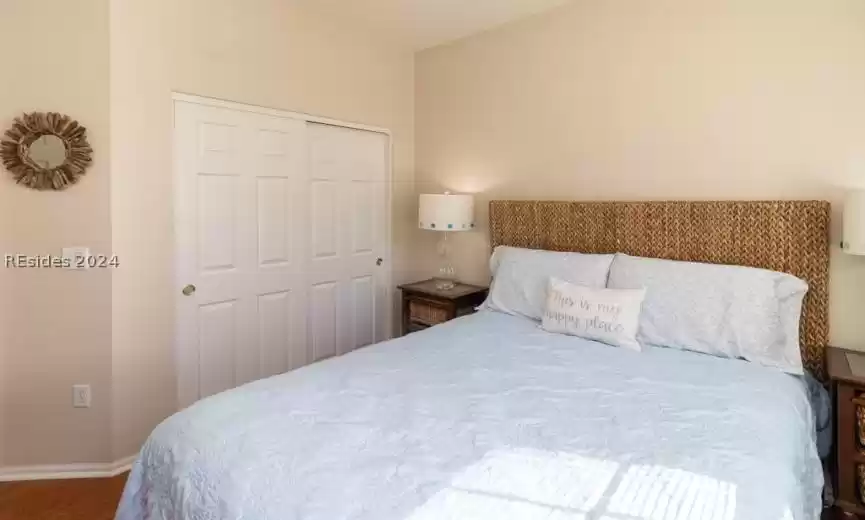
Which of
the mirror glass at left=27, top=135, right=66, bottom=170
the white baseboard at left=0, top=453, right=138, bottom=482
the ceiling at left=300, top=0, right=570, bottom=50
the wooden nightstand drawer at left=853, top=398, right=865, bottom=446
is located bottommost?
the white baseboard at left=0, top=453, right=138, bottom=482

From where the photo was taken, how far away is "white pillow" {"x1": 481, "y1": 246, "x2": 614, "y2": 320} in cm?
272

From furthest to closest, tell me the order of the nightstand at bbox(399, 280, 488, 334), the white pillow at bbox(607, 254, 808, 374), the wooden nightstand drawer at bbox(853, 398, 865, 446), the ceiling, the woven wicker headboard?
the nightstand at bbox(399, 280, 488, 334) < the ceiling < the woven wicker headboard < the white pillow at bbox(607, 254, 808, 374) < the wooden nightstand drawer at bbox(853, 398, 865, 446)

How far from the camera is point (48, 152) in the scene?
2414mm

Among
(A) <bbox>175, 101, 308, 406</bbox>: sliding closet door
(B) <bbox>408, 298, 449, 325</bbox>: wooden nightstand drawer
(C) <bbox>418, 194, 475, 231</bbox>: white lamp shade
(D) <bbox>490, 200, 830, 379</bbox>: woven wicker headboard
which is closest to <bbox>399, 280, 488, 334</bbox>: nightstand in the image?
(B) <bbox>408, 298, 449, 325</bbox>: wooden nightstand drawer

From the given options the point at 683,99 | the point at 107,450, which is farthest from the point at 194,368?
the point at 683,99

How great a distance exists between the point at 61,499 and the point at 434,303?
85.6 inches

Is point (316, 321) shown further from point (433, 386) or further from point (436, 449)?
point (436, 449)

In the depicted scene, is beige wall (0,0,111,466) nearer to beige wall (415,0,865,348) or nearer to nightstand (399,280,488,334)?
nightstand (399,280,488,334)

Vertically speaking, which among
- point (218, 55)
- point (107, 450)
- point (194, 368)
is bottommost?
point (107, 450)

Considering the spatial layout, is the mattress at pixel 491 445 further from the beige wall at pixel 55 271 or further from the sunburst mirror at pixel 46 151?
the sunburst mirror at pixel 46 151

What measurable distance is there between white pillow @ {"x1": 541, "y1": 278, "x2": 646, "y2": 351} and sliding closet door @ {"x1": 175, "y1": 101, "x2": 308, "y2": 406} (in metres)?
1.66

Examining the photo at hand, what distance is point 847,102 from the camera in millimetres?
2236

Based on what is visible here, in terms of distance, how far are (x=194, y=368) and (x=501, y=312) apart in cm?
173

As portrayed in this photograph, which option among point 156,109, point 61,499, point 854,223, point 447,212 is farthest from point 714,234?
point 61,499
